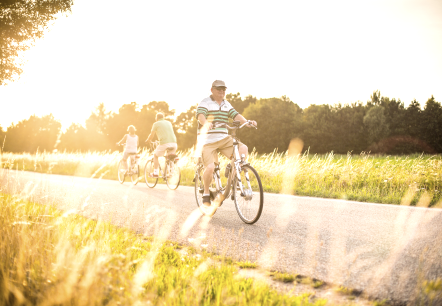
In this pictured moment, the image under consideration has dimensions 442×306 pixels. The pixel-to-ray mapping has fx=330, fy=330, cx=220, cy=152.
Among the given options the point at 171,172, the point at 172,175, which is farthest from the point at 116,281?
the point at 171,172

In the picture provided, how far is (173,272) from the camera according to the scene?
268cm

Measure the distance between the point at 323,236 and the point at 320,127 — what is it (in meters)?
55.7

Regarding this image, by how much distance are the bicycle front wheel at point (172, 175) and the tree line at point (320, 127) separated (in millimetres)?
33101

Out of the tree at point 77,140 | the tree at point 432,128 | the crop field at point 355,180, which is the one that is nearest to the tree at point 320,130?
the tree at point 432,128

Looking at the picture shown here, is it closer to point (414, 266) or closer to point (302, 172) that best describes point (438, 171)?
point (302, 172)

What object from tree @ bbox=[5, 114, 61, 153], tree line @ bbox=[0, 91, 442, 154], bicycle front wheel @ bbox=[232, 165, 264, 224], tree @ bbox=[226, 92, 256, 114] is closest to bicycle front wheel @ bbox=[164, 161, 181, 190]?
bicycle front wheel @ bbox=[232, 165, 264, 224]

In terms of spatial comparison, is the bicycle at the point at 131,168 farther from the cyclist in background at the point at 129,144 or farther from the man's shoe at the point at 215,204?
the man's shoe at the point at 215,204

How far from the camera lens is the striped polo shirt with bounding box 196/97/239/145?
542 centimetres

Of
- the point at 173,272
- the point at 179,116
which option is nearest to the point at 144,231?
the point at 173,272

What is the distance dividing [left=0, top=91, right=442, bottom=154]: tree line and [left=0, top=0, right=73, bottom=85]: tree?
29952 mm

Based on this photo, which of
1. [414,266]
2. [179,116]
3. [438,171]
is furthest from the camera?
[179,116]

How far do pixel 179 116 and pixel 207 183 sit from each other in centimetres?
7433

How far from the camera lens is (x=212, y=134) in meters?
5.43

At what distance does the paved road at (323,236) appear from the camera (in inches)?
110
